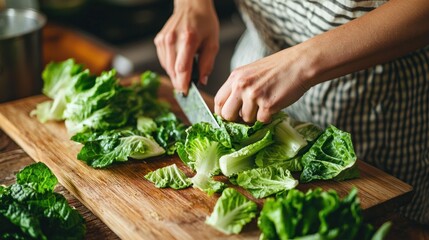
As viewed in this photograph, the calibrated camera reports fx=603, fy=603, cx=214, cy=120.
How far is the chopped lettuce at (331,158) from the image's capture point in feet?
6.86

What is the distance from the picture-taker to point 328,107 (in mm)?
2609

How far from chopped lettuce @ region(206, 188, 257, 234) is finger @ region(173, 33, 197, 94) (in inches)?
27.2

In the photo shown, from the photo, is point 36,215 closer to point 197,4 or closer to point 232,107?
point 232,107

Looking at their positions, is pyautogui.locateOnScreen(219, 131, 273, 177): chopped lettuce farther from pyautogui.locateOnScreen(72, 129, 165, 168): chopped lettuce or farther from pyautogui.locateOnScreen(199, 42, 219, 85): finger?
pyautogui.locateOnScreen(199, 42, 219, 85): finger

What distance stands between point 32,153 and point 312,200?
1.20 meters

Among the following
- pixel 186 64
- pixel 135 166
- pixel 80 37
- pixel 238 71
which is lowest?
pixel 80 37

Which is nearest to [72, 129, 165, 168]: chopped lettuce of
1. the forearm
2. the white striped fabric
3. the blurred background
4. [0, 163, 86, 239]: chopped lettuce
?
[0, 163, 86, 239]: chopped lettuce

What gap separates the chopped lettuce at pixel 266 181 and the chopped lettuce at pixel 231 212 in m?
0.11

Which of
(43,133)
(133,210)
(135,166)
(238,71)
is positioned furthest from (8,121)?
(238,71)

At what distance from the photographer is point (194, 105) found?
8.07 feet

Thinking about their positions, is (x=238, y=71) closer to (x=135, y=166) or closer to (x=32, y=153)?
(x=135, y=166)

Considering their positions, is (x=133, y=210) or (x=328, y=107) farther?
(x=328, y=107)

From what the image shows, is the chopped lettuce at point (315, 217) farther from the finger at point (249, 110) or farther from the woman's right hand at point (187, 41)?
the woman's right hand at point (187, 41)

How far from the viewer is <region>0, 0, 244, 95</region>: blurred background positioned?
3.88 m
